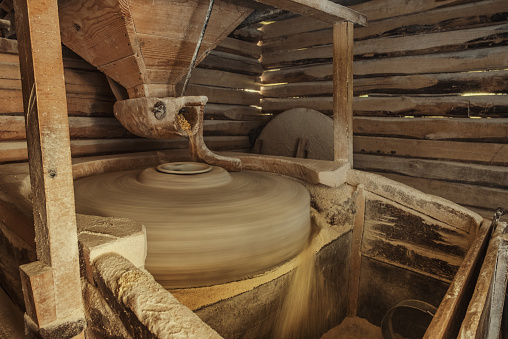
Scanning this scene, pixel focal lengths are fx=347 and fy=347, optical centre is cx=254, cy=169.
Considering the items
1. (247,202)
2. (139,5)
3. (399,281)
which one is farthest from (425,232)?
(139,5)

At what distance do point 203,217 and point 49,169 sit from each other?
834 mm

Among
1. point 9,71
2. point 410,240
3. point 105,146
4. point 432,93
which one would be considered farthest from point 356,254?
point 9,71

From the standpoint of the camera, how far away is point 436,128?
3.69 m

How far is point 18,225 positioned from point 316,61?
387cm

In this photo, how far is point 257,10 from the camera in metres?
2.82

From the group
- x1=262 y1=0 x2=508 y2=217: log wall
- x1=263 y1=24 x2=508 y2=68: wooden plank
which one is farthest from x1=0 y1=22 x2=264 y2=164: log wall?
x1=262 y1=0 x2=508 y2=217: log wall

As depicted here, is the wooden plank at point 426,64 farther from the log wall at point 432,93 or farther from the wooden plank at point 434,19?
the wooden plank at point 434,19

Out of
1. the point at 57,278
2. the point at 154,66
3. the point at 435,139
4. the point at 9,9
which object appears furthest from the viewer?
the point at 435,139

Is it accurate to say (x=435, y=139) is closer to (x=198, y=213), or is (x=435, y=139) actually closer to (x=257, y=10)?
(x=257, y=10)

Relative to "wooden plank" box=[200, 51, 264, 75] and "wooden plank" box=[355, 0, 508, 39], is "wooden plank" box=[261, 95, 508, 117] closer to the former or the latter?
"wooden plank" box=[355, 0, 508, 39]

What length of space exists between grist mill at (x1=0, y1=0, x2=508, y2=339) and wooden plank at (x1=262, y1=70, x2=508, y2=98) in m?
0.02

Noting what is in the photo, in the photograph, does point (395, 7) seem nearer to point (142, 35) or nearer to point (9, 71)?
point (142, 35)

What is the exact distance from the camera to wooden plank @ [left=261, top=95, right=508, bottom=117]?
3355 mm

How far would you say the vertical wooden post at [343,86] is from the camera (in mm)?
2756
